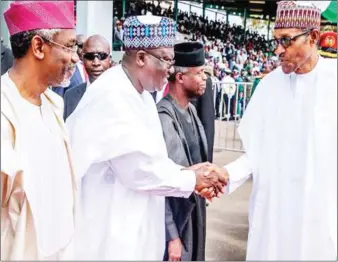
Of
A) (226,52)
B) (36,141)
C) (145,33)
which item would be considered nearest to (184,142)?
(145,33)

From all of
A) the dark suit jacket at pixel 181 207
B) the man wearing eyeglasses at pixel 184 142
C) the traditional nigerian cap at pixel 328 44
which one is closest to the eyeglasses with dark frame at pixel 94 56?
the man wearing eyeglasses at pixel 184 142

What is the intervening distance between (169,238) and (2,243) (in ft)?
3.72

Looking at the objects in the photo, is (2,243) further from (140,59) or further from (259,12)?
(259,12)

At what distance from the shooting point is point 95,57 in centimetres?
444

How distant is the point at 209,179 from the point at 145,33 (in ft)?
2.87

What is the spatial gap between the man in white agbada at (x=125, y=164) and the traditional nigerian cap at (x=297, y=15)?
61 centimetres

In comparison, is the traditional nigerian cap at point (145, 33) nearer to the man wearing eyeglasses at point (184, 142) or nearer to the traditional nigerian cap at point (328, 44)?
the man wearing eyeglasses at point (184, 142)

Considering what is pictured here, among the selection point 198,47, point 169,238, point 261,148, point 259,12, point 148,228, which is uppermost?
point 198,47

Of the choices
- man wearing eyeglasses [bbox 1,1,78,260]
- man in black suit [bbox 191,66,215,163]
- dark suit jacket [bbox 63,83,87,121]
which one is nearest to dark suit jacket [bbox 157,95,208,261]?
man wearing eyeglasses [bbox 1,1,78,260]

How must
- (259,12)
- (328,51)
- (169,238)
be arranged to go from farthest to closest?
(259,12) → (328,51) → (169,238)

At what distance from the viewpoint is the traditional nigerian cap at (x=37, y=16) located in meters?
2.14

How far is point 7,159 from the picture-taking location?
1.88 m

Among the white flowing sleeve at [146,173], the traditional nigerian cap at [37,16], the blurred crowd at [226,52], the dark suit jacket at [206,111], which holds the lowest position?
the blurred crowd at [226,52]

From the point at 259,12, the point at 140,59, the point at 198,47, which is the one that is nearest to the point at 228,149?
the point at 198,47
